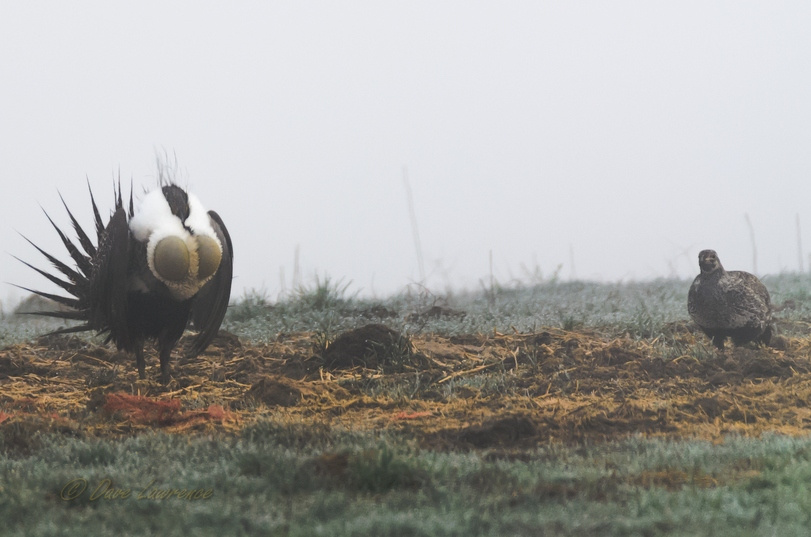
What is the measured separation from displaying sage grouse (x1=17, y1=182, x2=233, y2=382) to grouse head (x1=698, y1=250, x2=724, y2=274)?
3.16 meters

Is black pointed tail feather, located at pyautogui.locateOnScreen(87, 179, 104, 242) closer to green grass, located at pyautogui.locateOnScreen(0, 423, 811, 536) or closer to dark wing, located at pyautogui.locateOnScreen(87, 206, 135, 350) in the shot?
dark wing, located at pyautogui.locateOnScreen(87, 206, 135, 350)

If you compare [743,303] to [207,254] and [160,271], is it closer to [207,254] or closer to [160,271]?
[207,254]

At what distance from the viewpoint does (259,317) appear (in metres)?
8.23

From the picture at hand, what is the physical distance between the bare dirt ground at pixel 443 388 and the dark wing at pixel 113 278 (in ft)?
1.45

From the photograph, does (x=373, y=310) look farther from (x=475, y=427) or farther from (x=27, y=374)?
(x=475, y=427)

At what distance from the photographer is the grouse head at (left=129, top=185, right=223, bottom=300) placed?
4992mm

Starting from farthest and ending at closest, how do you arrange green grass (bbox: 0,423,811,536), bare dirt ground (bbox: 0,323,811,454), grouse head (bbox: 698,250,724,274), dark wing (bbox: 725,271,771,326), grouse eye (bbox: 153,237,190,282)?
grouse head (bbox: 698,250,724,274) → dark wing (bbox: 725,271,771,326) → grouse eye (bbox: 153,237,190,282) → bare dirt ground (bbox: 0,323,811,454) → green grass (bbox: 0,423,811,536)

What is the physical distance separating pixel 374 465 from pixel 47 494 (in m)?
1.15

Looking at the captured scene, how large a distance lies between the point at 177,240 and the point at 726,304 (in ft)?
11.6

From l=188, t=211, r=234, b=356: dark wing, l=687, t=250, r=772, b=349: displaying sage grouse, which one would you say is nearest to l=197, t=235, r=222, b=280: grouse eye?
l=188, t=211, r=234, b=356: dark wing

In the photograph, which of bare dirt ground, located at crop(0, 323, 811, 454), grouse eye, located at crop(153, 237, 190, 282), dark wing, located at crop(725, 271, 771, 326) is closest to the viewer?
bare dirt ground, located at crop(0, 323, 811, 454)

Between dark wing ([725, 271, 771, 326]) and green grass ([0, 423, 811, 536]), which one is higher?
dark wing ([725, 271, 771, 326])

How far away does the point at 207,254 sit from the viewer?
16.8ft

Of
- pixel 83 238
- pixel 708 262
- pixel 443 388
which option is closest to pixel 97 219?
pixel 83 238
